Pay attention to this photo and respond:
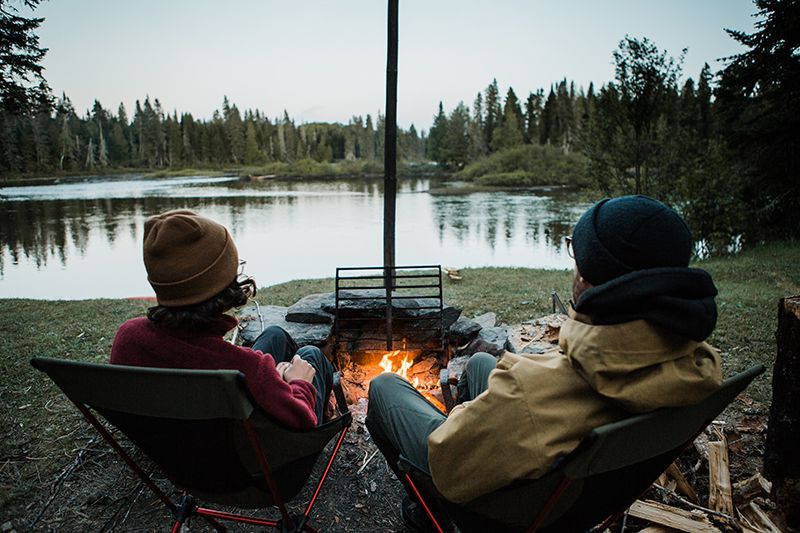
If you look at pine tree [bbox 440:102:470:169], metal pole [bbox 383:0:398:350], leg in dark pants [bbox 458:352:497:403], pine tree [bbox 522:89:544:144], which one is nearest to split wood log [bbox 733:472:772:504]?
leg in dark pants [bbox 458:352:497:403]

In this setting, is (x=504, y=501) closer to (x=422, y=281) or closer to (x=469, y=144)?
(x=422, y=281)

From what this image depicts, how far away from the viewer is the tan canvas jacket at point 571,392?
1.10 meters

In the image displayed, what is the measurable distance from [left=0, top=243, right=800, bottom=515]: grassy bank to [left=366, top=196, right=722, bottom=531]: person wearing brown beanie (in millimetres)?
2267

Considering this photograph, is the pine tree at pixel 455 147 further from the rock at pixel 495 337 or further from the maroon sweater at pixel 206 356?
the maroon sweater at pixel 206 356

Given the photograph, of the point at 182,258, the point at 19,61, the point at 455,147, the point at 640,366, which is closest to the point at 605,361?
the point at 640,366

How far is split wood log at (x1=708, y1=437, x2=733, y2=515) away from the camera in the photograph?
207 centimetres

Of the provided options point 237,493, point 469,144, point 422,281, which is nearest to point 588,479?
point 237,493

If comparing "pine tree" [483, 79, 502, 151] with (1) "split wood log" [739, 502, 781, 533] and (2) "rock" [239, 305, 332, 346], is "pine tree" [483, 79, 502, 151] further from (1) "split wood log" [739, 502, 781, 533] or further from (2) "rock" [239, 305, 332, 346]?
(1) "split wood log" [739, 502, 781, 533]

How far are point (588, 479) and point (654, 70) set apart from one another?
1055 cm

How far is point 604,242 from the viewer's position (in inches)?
46.5

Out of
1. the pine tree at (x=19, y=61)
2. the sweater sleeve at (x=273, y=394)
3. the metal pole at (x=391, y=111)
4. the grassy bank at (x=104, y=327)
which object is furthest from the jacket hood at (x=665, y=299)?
the pine tree at (x=19, y=61)

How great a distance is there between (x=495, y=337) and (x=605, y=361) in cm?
258

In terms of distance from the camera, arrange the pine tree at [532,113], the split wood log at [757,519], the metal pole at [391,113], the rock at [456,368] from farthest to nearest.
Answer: the pine tree at [532,113], the metal pole at [391,113], the rock at [456,368], the split wood log at [757,519]

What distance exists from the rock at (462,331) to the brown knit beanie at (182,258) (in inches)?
100
